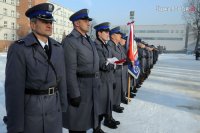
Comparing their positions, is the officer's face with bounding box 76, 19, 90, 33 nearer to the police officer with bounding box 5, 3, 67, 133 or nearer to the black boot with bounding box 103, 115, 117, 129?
the police officer with bounding box 5, 3, 67, 133

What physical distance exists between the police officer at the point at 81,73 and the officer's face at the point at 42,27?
1.09 metres

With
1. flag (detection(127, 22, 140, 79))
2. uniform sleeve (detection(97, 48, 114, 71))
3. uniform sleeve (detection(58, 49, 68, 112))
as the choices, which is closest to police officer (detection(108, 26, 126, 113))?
flag (detection(127, 22, 140, 79))

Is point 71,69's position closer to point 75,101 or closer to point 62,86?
point 75,101

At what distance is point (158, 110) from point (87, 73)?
3.75 metres

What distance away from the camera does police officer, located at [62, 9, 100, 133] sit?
13.3ft

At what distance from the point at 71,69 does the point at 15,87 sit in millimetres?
1340

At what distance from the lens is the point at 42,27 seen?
293cm

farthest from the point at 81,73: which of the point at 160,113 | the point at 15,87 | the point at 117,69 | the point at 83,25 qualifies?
the point at 160,113

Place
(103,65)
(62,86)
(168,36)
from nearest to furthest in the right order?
(62,86) → (103,65) → (168,36)

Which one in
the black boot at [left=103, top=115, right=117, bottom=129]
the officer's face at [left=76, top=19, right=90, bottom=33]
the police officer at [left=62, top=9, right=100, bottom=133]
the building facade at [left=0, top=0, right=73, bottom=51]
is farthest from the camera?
the building facade at [left=0, top=0, right=73, bottom=51]

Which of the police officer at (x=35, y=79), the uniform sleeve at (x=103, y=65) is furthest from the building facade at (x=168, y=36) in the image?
the police officer at (x=35, y=79)

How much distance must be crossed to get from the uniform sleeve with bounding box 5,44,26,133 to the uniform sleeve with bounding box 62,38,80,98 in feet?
4.09

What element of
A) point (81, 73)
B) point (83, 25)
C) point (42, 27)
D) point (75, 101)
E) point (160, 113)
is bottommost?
point (160, 113)

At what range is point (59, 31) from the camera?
73.6 metres
